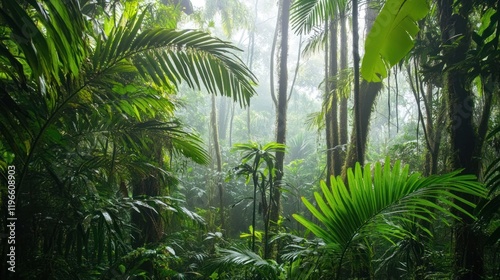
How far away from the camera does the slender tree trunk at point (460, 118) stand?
2.49 meters

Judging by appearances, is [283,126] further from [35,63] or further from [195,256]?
[35,63]

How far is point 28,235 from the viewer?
2.25 metres

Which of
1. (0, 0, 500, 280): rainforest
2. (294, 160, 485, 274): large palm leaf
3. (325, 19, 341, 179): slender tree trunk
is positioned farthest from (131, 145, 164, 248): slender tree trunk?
(325, 19, 341, 179): slender tree trunk

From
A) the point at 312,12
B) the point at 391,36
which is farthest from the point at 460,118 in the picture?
the point at 312,12

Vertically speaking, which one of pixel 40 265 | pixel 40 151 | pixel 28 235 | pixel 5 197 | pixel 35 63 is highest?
pixel 35 63

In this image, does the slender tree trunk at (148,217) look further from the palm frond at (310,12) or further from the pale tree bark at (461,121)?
the pale tree bark at (461,121)

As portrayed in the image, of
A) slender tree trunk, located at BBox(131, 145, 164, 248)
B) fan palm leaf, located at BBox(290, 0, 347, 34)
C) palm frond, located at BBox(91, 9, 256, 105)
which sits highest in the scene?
fan palm leaf, located at BBox(290, 0, 347, 34)

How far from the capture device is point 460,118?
2.70 meters

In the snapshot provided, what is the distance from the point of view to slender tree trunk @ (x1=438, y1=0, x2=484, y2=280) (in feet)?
8.18

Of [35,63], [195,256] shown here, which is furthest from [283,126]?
[35,63]

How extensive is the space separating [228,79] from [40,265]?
163 centimetres

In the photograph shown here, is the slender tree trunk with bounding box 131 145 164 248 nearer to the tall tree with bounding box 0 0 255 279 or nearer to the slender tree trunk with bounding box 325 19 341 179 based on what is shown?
the tall tree with bounding box 0 0 255 279

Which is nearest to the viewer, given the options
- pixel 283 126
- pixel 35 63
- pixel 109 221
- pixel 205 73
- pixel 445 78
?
pixel 35 63

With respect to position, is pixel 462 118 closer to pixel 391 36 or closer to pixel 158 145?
pixel 391 36
